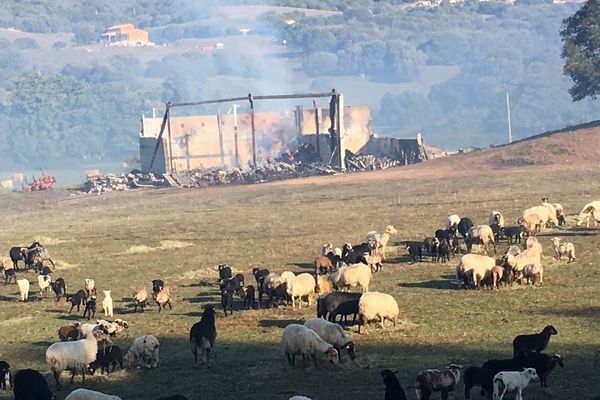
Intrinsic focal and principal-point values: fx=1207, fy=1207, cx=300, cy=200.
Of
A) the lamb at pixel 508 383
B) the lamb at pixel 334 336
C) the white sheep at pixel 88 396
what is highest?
the lamb at pixel 334 336

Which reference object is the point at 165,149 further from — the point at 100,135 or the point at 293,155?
the point at 100,135

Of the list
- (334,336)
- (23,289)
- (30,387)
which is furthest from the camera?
(23,289)

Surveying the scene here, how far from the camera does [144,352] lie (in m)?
23.2

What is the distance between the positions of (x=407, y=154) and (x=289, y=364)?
6246 centimetres

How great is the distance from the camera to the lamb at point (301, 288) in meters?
28.9

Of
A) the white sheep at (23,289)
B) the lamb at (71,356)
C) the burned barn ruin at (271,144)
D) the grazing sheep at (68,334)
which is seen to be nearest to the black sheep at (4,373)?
the lamb at (71,356)

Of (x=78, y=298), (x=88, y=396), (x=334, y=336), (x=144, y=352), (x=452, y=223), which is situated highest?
(x=452, y=223)

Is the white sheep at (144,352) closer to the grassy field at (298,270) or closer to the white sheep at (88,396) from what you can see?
the grassy field at (298,270)

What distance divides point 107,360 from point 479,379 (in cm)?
758

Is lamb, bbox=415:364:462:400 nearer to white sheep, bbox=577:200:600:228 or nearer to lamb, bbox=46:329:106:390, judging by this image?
lamb, bbox=46:329:106:390

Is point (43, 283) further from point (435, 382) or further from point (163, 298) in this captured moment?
point (435, 382)

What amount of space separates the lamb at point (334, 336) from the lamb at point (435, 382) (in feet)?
11.4

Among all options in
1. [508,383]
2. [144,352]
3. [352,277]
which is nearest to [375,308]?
[352,277]

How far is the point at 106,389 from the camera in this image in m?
21.8
